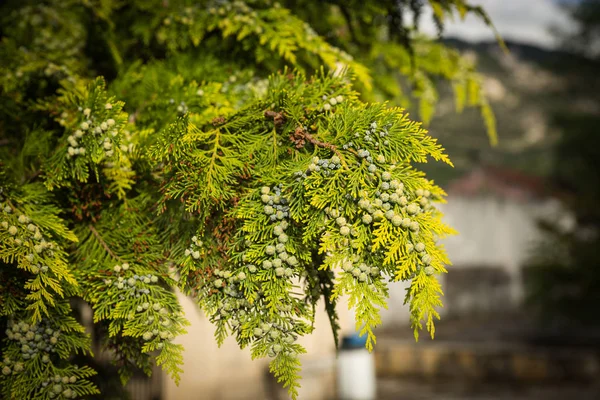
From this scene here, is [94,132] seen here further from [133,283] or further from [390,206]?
[390,206]

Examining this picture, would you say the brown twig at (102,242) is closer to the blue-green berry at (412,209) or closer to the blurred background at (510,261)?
the blue-green berry at (412,209)

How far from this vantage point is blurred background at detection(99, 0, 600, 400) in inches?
188

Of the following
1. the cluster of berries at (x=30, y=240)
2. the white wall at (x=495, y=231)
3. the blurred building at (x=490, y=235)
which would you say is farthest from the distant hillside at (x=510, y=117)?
the cluster of berries at (x=30, y=240)

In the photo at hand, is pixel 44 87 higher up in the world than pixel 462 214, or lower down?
lower down

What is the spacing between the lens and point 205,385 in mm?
3850

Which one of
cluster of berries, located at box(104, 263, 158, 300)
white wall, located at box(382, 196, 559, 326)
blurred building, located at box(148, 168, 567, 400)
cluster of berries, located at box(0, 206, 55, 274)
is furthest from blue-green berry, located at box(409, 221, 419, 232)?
white wall, located at box(382, 196, 559, 326)

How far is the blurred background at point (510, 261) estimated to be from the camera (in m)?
4.78

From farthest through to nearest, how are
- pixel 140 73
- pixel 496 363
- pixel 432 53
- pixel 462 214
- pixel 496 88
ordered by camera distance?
pixel 462 214, pixel 496 88, pixel 496 363, pixel 432 53, pixel 140 73

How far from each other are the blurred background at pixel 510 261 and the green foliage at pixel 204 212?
105 centimetres

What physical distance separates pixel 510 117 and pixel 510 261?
3.50 metres

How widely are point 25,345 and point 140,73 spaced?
61 centimetres

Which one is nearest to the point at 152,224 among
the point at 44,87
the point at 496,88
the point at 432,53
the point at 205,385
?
the point at 44,87

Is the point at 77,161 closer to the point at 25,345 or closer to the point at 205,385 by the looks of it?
the point at 25,345

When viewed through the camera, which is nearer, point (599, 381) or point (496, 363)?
point (599, 381)
